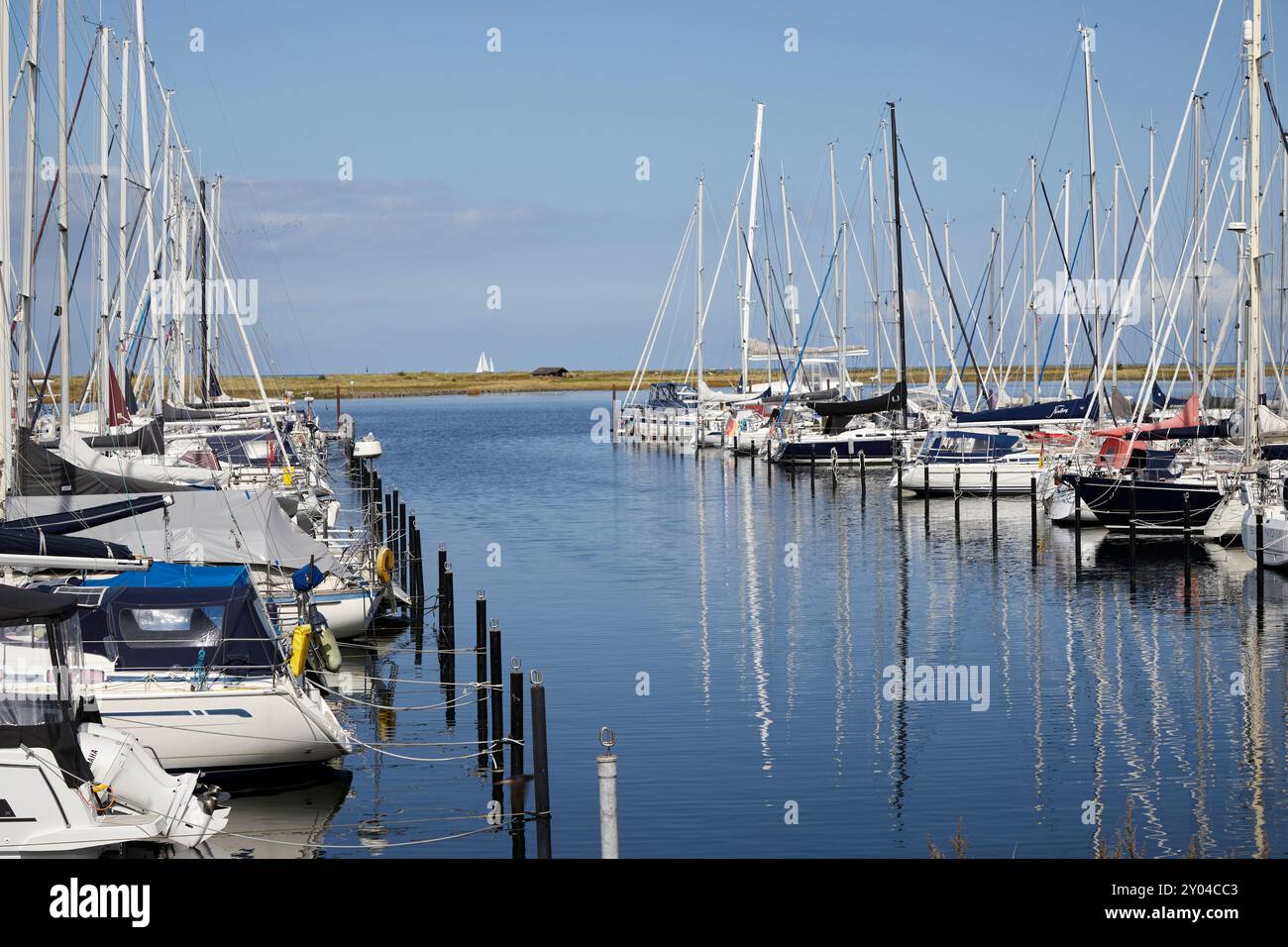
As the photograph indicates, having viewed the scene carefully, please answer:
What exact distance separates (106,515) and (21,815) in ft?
37.1

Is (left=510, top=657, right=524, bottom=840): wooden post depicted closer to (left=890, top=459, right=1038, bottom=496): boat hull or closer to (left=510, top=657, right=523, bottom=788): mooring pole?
(left=510, top=657, right=523, bottom=788): mooring pole

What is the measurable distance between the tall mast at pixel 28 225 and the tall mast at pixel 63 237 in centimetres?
110

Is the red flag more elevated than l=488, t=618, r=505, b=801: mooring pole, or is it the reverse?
the red flag

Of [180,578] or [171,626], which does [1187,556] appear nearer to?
[180,578]

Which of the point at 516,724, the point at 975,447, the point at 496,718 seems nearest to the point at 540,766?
the point at 516,724

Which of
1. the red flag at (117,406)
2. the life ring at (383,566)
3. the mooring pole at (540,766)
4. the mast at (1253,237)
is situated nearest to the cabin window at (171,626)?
the mooring pole at (540,766)

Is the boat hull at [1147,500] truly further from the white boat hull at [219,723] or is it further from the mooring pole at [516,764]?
the white boat hull at [219,723]

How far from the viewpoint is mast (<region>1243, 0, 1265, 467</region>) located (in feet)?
123

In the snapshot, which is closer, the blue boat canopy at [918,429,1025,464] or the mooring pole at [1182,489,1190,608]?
the mooring pole at [1182,489,1190,608]

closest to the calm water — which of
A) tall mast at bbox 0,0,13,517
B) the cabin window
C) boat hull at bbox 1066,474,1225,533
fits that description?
boat hull at bbox 1066,474,1225,533

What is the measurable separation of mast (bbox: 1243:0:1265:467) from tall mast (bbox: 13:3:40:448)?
89.8ft

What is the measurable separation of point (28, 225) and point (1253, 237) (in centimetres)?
2869
